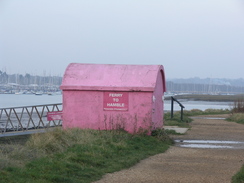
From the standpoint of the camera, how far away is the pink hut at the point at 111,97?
57.3 ft

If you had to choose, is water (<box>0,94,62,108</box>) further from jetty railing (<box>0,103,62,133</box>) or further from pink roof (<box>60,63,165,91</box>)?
pink roof (<box>60,63,165,91</box>)

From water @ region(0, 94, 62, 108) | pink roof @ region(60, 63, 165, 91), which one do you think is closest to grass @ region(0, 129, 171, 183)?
pink roof @ region(60, 63, 165, 91)

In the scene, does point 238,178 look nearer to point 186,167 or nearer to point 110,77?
point 186,167

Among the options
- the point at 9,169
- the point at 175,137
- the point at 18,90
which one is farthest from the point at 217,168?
the point at 18,90

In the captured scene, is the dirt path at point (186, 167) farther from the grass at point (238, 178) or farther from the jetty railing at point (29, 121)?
the jetty railing at point (29, 121)

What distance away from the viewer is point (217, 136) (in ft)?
67.0

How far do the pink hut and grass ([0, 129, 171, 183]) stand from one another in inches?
37.1

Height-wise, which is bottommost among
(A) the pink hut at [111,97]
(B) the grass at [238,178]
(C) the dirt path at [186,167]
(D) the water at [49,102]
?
(D) the water at [49,102]

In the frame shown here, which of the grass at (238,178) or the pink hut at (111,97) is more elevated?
the pink hut at (111,97)

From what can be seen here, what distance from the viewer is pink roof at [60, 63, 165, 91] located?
17672 mm

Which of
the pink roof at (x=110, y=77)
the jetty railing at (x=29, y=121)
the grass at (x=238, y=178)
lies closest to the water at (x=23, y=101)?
the jetty railing at (x=29, y=121)

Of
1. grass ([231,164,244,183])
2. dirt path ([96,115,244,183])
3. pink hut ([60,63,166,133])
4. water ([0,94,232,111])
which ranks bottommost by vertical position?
water ([0,94,232,111])

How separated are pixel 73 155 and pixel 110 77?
701 centimetres

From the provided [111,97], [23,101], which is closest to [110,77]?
[111,97]
